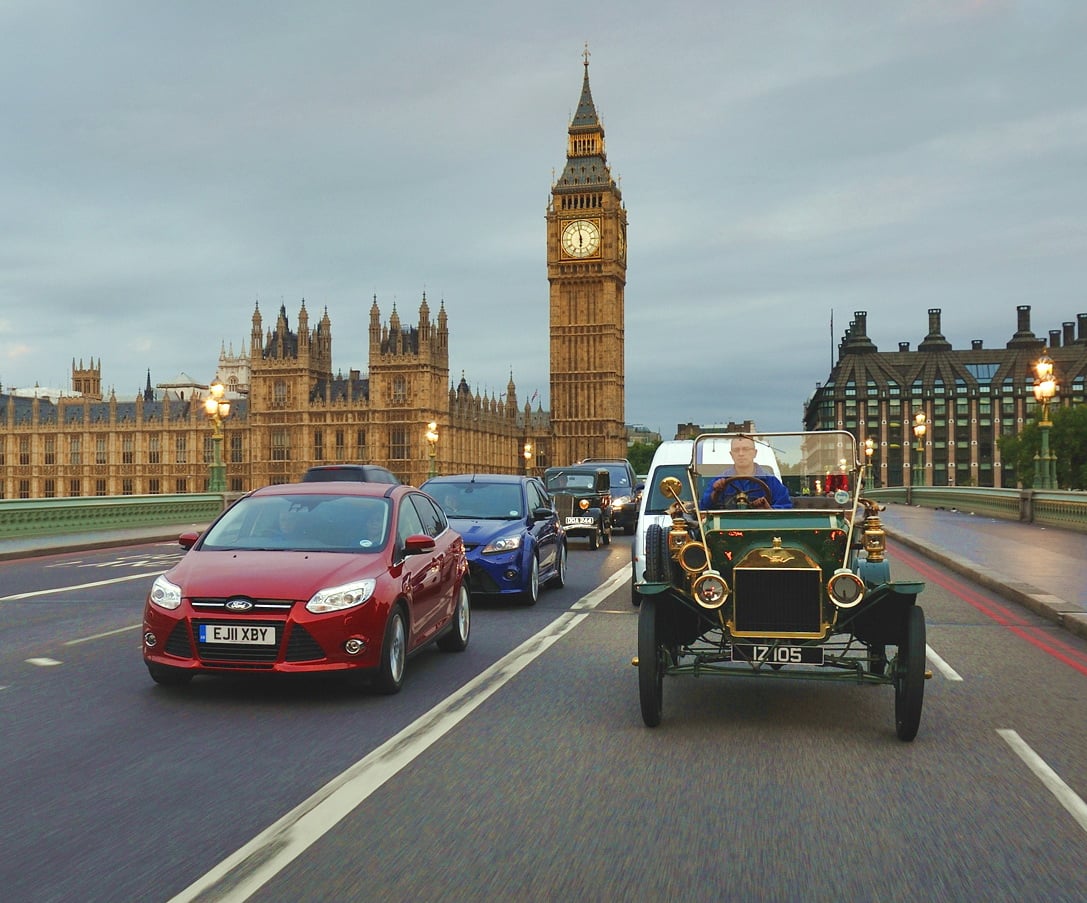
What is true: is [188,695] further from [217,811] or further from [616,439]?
[616,439]

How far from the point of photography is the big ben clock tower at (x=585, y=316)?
401 ft

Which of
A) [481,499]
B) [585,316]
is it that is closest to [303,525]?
[481,499]

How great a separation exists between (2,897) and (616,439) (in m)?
121

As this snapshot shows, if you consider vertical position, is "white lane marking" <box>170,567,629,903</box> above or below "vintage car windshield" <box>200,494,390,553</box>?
below

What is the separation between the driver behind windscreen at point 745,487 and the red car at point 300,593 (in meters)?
2.09

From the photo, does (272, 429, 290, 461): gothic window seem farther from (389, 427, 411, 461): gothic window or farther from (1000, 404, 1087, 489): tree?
(1000, 404, 1087, 489): tree

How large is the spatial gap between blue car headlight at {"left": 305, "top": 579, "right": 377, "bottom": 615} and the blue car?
17.1 ft

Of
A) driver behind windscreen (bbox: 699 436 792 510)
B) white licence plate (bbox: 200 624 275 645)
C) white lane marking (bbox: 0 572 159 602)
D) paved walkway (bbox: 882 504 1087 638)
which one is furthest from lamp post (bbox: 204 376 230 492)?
driver behind windscreen (bbox: 699 436 792 510)

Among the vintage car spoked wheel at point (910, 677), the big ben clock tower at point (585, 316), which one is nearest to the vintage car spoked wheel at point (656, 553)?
the vintage car spoked wheel at point (910, 677)

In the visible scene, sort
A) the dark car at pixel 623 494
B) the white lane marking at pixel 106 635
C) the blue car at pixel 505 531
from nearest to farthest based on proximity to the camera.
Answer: the white lane marking at pixel 106 635, the blue car at pixel 505 531, the dark car at pixel 623 494

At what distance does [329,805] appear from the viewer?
4961 millimetres

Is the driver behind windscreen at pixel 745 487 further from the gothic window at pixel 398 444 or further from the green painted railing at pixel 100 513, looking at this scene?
the gothic window at pixel 398 444

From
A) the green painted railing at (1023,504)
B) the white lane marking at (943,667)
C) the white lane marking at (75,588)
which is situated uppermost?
the green painted railing at (1023,504)

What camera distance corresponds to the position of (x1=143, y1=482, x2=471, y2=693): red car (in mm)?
7125
